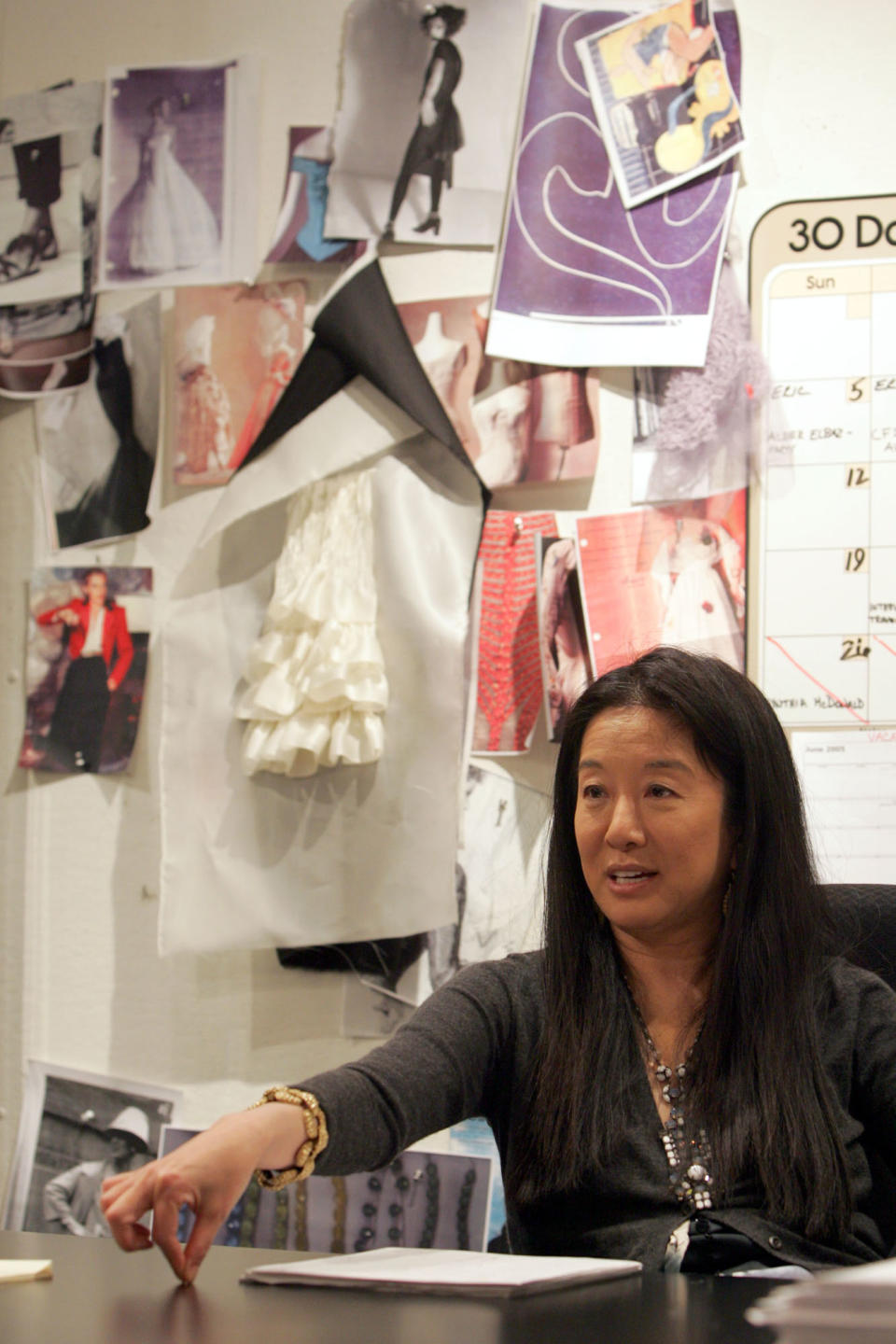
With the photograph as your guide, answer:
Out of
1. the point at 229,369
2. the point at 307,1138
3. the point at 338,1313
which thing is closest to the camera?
the point at 338,1313

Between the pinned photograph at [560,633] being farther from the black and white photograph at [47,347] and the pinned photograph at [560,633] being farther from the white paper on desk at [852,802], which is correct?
the black and white photograph at [47,347]

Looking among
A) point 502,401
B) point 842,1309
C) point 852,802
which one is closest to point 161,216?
point 502,401

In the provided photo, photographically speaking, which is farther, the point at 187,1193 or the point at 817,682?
the point at 817,682

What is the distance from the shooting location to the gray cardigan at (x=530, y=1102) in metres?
1.01

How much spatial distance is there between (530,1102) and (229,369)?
1075mm

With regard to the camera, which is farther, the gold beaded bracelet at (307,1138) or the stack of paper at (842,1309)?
the gold beaded bracelet at (307,1138)

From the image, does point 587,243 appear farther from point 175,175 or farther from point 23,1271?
point 23,1271

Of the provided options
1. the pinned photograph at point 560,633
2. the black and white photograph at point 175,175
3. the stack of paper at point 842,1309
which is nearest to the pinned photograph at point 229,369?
the black and white photograph at point 175,175

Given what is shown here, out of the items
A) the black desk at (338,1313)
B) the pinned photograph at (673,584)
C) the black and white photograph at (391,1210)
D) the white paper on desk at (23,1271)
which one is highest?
the pinned photograph at (673,584)

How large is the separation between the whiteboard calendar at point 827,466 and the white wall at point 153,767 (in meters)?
0.06

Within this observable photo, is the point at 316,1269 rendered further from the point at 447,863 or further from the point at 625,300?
the point at 625,300

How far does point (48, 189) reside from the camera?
1883mm

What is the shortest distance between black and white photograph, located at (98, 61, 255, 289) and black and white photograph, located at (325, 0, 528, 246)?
0.50 feet

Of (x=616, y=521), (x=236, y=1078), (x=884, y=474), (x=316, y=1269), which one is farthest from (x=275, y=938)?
(x=884, y=474)
